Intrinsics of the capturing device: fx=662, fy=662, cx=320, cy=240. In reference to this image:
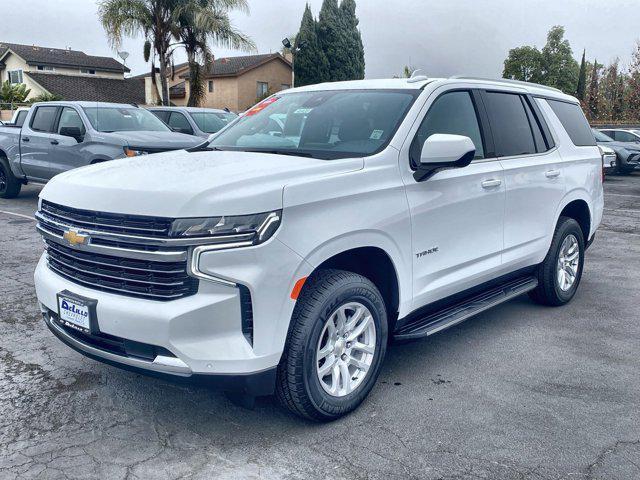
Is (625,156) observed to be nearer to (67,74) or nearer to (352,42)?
(352,42)

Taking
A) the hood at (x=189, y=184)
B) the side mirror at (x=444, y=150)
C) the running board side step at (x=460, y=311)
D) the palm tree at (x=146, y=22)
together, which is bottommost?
the running board side step at (x=460, y=311)

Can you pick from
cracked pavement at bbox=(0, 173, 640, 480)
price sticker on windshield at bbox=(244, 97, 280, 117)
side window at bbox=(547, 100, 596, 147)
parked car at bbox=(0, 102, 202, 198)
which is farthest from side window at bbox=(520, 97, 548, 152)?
parked car at bbox=(0, 102, 202, 198)

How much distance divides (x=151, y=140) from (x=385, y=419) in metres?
7.79

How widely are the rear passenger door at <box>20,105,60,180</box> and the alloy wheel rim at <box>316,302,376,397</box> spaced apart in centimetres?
932

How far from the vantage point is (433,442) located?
134 inches

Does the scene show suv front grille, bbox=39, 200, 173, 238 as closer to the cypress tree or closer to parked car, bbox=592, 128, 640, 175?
parked car, bbox=592, 128, 640, 175

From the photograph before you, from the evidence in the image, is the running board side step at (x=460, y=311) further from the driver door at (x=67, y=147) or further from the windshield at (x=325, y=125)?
the driver door at (x=67, y=147)

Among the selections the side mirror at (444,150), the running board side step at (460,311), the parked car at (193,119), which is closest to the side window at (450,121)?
the side mirror at (444,150)

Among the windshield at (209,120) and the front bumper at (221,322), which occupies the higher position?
the windshield at (209,120)

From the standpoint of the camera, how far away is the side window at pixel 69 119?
36.6 feet

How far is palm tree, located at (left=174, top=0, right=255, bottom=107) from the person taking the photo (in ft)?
88.9

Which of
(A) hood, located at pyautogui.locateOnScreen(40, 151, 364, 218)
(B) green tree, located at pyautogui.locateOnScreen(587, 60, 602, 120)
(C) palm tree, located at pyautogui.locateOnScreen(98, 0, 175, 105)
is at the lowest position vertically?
(A) hood, located at pyautogui.locateOnScreen(40, 151, 364, 218)

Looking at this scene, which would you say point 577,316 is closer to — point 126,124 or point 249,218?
point 249,218

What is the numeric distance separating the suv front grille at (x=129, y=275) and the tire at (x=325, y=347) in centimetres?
59
